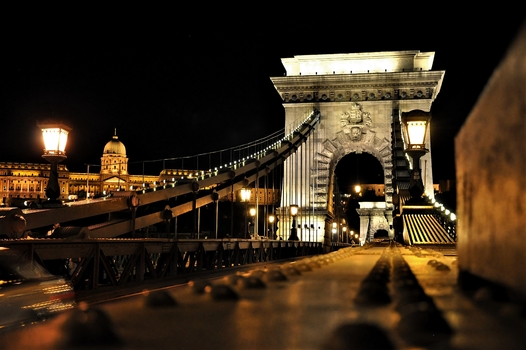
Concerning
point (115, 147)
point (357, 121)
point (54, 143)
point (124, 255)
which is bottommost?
point (124, 255)

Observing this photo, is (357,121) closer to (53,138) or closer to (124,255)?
(124,255)

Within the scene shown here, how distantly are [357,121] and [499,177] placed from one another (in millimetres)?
41266

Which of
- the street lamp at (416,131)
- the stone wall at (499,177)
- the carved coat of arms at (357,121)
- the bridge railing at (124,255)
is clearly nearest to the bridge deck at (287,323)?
the stone wall at (499,177)

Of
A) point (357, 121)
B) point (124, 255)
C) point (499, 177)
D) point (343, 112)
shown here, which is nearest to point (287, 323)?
point (499, 177)

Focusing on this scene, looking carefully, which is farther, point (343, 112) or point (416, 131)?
point (343, 112)

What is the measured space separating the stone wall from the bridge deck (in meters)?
0.18

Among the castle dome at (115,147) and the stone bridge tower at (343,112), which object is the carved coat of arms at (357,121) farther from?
the castle dome at (115,147)

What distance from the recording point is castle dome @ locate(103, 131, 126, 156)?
125812mm

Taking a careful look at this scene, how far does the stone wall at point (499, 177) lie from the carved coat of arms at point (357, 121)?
4043 cm

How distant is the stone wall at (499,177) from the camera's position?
183 cm

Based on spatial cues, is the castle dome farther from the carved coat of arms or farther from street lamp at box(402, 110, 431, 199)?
street lamp at box(402, 110, 431, 199)

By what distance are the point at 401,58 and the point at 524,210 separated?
44.0 meters

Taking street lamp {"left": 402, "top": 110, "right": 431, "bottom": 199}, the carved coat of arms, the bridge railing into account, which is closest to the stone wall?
the bridge railing

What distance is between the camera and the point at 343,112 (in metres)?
43.3
